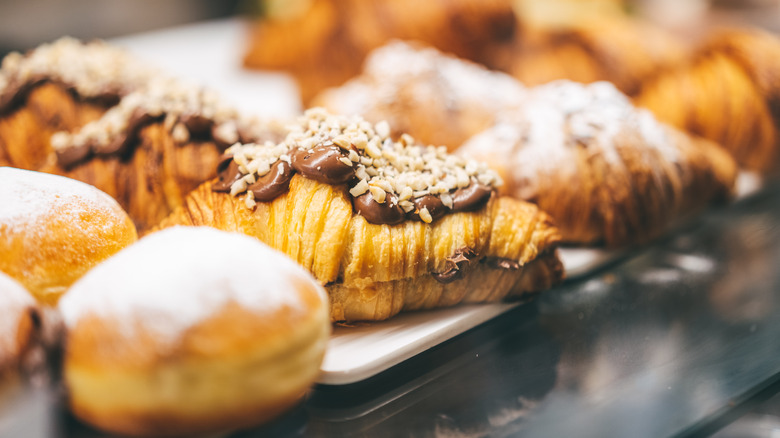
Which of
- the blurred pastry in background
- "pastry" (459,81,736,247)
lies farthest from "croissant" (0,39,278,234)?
"pastry" (459,81,736,247)

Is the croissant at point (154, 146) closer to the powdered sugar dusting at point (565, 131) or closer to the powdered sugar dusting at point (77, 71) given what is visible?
the powdered sugar dusting at point (77, 71)

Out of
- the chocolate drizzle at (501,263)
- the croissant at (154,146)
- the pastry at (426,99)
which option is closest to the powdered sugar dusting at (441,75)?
the pastry at (426,99)

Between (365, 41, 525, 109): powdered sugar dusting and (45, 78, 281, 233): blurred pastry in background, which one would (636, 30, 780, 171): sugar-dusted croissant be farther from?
(45, 78, 281, 233): blurred pastry in background

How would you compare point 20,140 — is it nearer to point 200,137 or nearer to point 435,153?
point 200,137

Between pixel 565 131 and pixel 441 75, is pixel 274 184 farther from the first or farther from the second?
Result: pixel 441 75

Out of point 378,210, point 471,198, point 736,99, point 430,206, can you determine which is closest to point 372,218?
point 378,210
